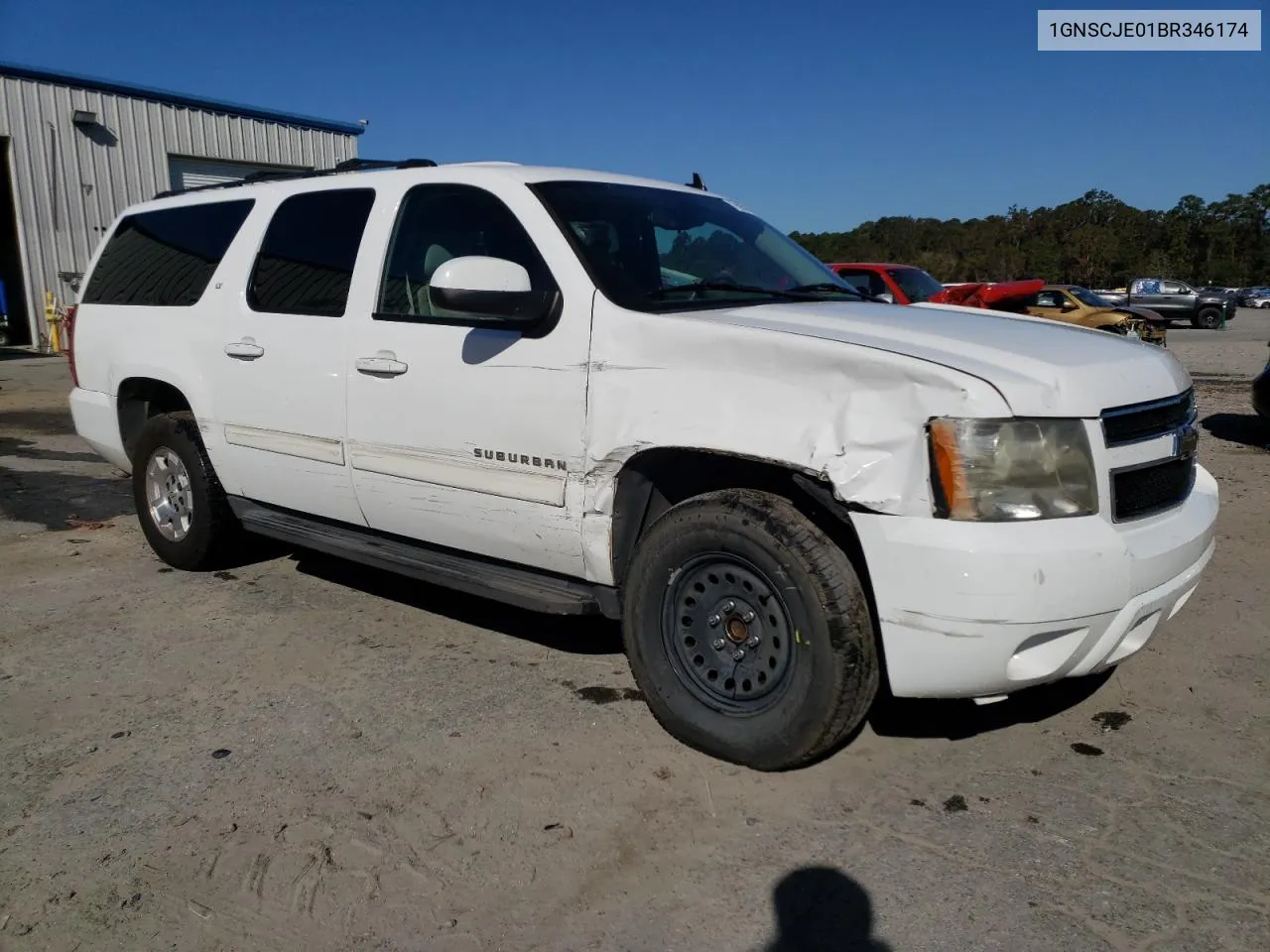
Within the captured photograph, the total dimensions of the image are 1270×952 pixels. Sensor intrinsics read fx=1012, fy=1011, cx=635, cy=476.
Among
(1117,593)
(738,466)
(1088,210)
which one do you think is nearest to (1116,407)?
(1117,593)

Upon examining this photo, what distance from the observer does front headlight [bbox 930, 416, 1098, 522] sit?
2688 millimetres

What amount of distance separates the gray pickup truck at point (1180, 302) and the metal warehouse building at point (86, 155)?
26357mm

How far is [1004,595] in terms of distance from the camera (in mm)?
2656

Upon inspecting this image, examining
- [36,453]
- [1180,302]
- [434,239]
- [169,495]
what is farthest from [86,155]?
[1180,302]

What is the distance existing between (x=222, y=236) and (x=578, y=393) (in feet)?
8.25

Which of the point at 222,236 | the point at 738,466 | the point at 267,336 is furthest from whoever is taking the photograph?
the point at 222,236

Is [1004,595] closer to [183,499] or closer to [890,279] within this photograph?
[183,499]

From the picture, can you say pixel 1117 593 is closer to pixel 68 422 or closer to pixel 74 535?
pixel 74 535

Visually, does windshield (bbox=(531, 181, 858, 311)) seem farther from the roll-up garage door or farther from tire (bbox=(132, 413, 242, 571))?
the roll-up garage door

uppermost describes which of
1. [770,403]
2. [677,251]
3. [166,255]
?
[166,255]

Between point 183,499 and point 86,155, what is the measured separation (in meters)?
19.8

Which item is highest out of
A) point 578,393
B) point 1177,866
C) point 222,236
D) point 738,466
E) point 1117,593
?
point 222,236

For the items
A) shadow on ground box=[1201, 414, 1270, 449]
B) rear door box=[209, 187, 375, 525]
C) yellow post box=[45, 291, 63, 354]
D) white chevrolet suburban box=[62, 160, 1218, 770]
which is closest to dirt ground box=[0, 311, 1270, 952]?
white chevrolet suburban box=[62, 160, 1218, 770]

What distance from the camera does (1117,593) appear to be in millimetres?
2783
